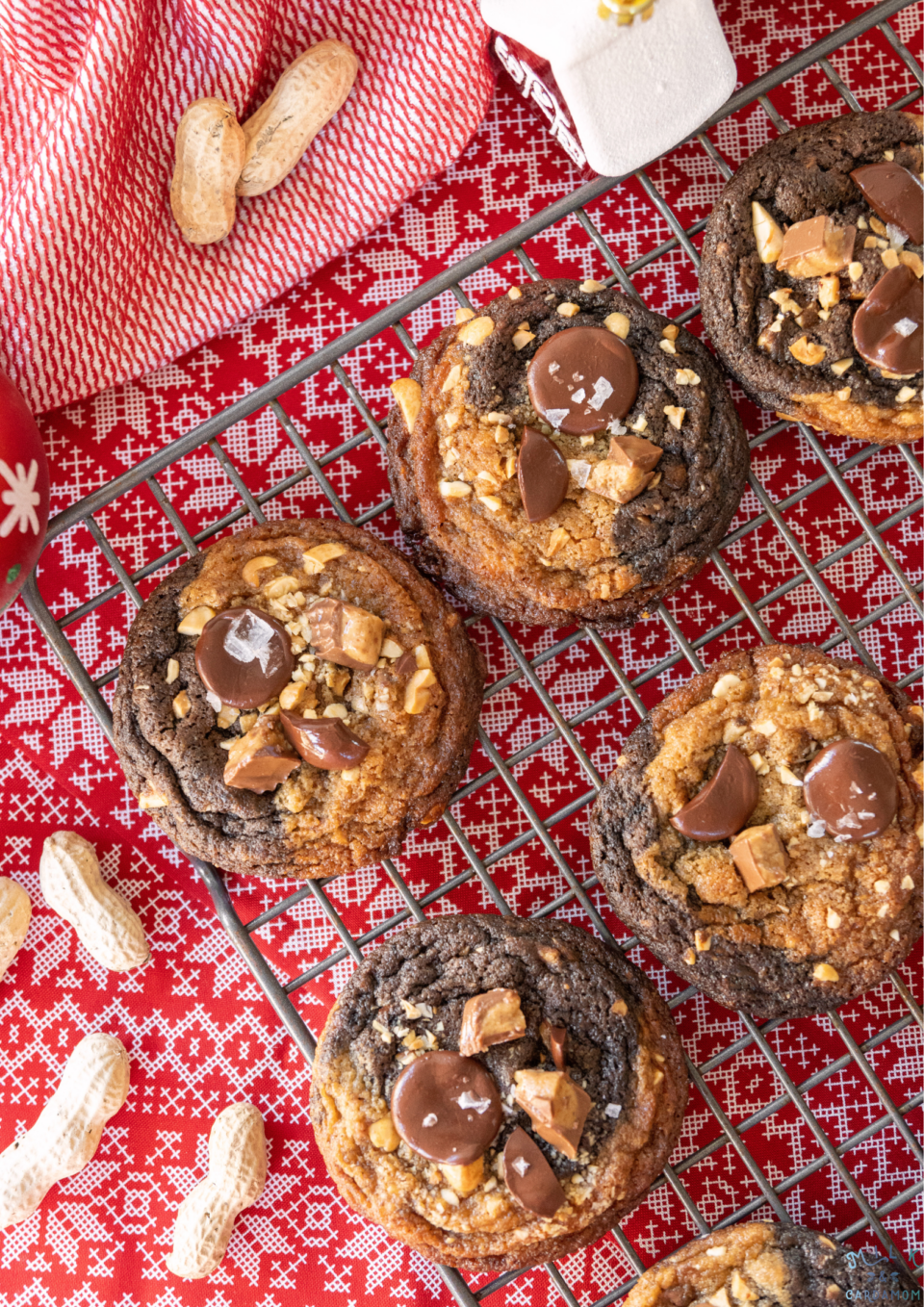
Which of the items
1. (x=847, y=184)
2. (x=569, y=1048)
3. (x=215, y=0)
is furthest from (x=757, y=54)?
(x=569, y=1048)

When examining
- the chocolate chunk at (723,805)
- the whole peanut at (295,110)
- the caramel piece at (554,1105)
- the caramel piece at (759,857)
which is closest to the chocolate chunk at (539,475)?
the chocolate chunk at (723,805)

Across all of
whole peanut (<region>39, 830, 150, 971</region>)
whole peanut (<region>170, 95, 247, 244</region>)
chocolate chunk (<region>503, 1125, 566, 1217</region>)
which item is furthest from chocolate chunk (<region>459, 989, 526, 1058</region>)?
whole peanut (<region>170, 95, 247, 244</region>)

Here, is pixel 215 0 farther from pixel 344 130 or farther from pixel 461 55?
pixel 461 55

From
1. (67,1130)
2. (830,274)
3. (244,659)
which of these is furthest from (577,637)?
(67,1130)

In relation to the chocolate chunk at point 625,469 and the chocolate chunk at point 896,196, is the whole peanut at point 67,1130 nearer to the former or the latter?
the chocolate chunk at point 625,469

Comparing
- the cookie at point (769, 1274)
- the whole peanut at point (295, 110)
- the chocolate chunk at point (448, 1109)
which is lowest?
the cookie at point (769, 1274)

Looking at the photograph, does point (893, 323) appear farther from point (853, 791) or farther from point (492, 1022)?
point (492, 1022)
